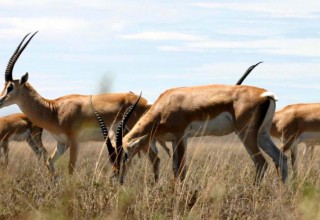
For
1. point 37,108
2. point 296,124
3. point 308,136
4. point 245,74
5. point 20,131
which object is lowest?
point 20,131

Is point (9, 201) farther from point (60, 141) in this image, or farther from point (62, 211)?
point (60, 141)

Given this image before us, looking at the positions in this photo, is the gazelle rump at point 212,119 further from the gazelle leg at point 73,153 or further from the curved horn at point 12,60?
the curved horn at point 12,60

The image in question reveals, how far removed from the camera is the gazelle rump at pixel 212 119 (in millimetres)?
10289

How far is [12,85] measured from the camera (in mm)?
13562

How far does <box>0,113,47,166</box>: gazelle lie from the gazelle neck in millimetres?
4786

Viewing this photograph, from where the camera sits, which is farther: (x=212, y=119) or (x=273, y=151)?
(x=273, y=151)

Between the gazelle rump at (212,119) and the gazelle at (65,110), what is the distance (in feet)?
10.3

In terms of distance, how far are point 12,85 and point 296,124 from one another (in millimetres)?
6350

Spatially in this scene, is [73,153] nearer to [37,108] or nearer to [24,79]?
[37,108]

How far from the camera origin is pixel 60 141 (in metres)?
14.0

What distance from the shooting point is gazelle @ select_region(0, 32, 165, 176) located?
1375cm

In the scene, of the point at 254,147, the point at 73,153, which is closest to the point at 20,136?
the point at 73,153

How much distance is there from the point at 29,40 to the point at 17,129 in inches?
259

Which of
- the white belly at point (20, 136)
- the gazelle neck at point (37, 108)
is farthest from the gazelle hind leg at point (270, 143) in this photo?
the white belly at point (20, 136)
